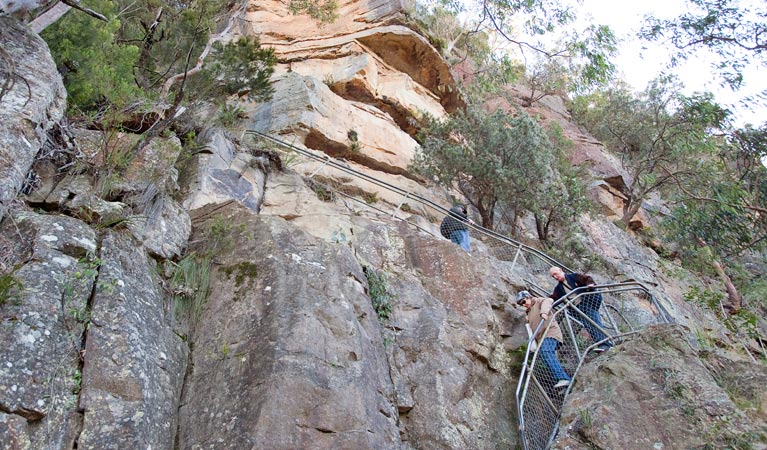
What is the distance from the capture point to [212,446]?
5.56 m

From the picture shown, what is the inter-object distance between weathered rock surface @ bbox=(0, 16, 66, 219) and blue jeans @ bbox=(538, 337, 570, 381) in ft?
22.4

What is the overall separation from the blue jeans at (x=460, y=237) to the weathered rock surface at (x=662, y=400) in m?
3.94

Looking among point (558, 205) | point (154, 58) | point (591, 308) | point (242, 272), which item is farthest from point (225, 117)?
point (558, 205)

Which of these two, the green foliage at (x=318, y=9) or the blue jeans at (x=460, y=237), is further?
the green foliage at (x=318, y=9)

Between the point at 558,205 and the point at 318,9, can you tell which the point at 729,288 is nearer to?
the point at 558,205

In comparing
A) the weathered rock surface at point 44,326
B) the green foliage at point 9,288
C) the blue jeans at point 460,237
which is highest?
the green foliage at point 9,288

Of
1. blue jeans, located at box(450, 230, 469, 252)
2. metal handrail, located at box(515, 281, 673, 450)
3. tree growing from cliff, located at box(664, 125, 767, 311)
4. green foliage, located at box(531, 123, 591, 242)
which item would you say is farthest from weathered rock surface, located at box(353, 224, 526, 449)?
tree growing from cliff, located at box(664, 125, 767, 311)

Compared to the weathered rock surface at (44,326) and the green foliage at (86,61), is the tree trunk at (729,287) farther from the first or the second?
the weathered rock surface at (44,326)

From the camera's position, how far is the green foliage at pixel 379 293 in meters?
8.37

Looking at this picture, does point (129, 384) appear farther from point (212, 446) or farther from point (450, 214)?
point (450, 214)

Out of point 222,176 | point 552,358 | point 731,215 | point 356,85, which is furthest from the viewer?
point 356,85

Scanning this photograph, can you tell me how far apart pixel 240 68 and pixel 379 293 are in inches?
258

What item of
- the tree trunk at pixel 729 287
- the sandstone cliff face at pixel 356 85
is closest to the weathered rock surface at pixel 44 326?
the sandstone cliff face at pixel 356 85

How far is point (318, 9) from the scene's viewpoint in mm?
19172
